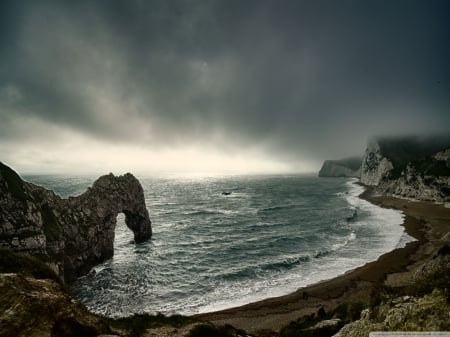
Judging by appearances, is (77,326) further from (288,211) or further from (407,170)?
(407,170)

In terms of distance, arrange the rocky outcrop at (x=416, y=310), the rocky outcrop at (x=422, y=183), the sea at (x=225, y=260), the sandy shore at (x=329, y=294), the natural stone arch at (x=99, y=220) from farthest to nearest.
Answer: the rocky outcrop at (x=422, y=183) → the natural stone arch at (x=99, y=220) → the sea at (x=225, y=260) → the sandy shore at (x=329, y=294) → the rocky outcrop at (x=416, y=310)

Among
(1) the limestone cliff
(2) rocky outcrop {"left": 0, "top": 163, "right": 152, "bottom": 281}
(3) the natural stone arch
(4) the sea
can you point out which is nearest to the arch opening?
(4) the sea

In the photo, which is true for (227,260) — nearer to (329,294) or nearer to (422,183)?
(329,294)

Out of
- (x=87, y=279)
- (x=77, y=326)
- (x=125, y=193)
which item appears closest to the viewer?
(x=77, y=326)

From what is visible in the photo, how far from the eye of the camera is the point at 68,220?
39.6 metres

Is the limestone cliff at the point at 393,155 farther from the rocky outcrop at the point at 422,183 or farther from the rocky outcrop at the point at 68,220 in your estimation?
the rocky outcrop at the point at 68,220

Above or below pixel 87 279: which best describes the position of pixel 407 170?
above

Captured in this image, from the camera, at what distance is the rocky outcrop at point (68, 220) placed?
2886 cm

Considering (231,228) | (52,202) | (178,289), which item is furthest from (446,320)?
(231,228)

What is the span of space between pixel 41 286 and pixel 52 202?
3401 centimetres

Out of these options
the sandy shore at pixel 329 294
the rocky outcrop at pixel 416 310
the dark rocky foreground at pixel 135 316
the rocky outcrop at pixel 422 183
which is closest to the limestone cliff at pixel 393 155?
the rocky outcrop at pixel 422 183

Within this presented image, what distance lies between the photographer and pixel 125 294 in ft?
107

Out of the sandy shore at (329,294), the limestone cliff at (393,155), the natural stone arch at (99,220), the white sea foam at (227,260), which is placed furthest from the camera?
the limestone cliff at (393,155)

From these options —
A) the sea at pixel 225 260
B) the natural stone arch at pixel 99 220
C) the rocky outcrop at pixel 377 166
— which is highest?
the rocky outcrop at pixel 377 166
